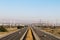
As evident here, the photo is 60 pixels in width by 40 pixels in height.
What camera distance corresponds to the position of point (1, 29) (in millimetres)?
106375

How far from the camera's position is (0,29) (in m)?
107

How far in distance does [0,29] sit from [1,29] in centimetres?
101
